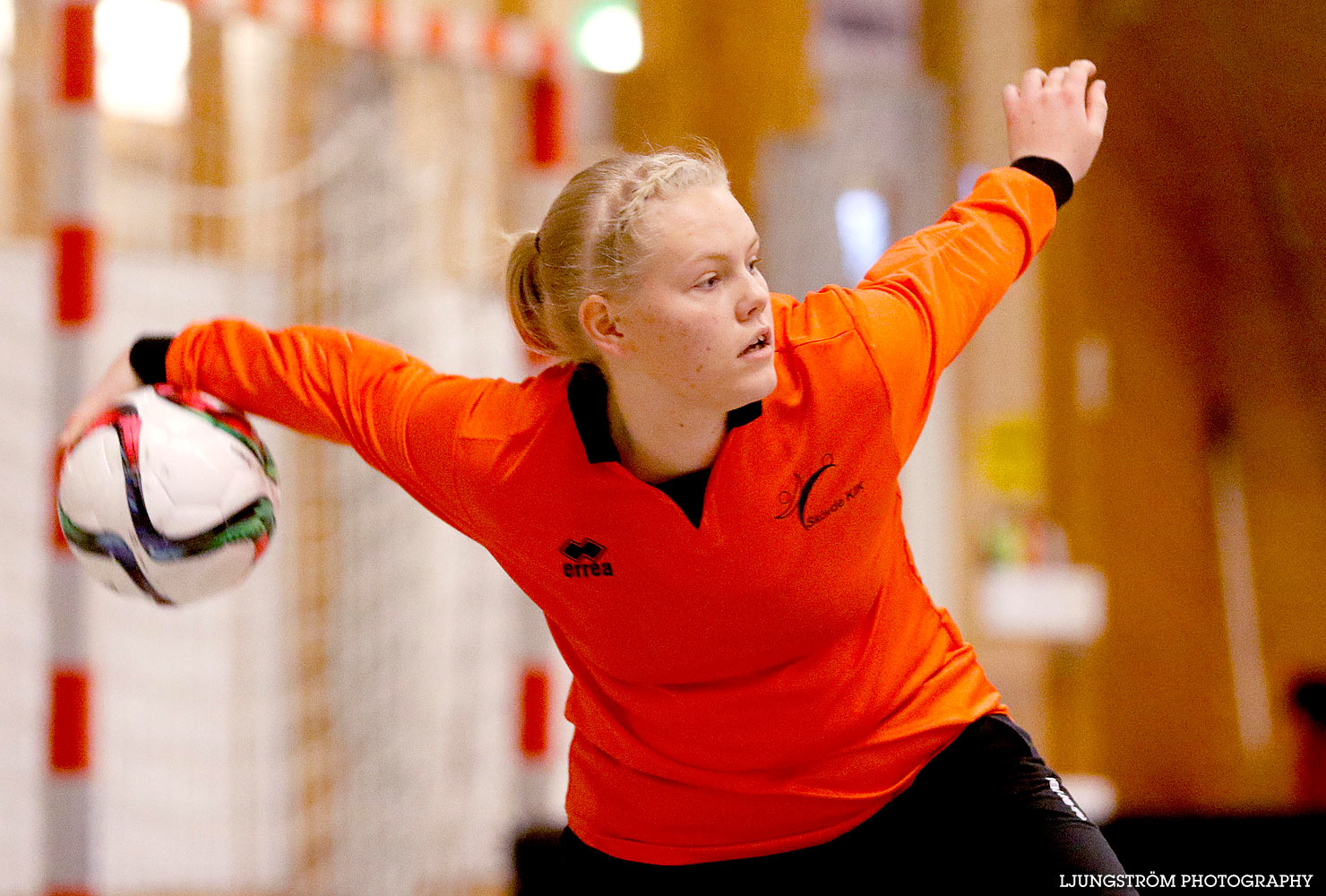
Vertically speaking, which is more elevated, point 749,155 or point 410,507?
point 749,155

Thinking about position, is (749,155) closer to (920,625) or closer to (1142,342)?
(1142,342)

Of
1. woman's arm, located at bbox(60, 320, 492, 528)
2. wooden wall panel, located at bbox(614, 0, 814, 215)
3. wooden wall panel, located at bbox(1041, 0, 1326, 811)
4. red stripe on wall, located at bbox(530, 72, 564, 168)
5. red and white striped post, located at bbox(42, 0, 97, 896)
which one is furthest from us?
wooden wall panel, located at bbox(614, 0, 814, 215)

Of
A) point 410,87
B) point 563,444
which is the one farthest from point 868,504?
point 410,87

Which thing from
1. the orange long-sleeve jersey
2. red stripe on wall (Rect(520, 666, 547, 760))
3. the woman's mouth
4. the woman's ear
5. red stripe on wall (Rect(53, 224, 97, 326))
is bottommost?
red stripe on wall (Rect(520, 666, 547, 760))

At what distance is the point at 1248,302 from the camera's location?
5164mm

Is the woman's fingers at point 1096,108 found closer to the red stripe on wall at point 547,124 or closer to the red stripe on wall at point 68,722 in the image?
the red stripe on wall at point 547,124

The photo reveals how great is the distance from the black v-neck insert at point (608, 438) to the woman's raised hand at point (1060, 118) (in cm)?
65

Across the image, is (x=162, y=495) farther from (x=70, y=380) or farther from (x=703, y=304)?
(x=70, y=380)

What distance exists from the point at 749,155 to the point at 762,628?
486cm

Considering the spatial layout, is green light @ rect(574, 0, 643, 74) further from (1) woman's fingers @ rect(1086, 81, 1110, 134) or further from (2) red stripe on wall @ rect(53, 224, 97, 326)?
(1) woman's fingers @ rect(1086, 81, 1110, 134)

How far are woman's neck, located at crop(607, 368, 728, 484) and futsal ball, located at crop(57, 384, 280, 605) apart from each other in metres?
0.70

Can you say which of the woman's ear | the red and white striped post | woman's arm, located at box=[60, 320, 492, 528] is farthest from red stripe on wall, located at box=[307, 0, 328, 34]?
the woman's ear

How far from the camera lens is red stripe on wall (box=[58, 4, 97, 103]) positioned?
9.63 feet

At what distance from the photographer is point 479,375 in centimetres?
445
